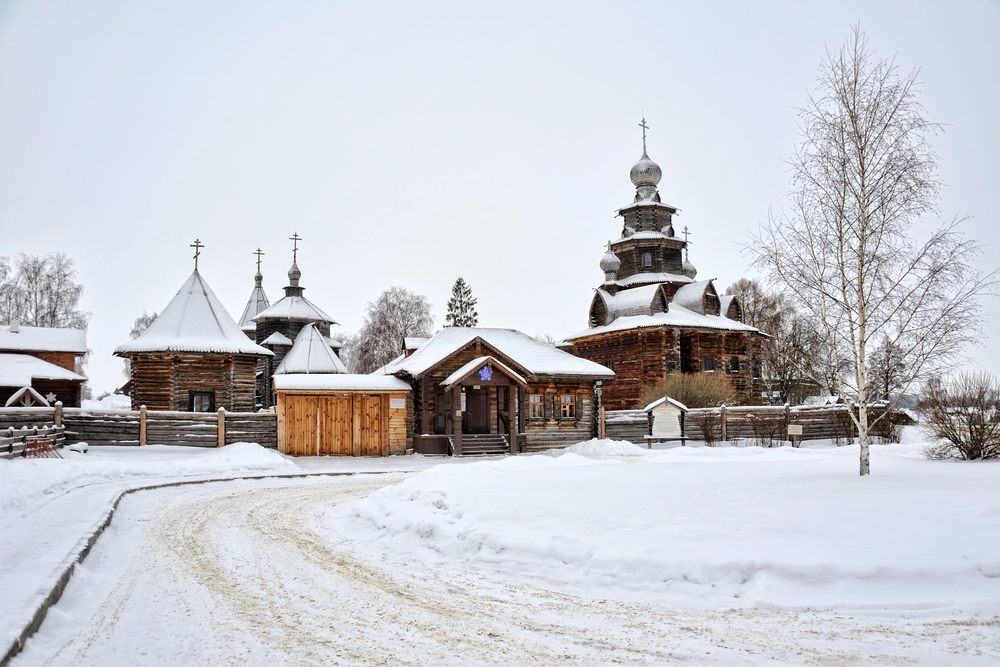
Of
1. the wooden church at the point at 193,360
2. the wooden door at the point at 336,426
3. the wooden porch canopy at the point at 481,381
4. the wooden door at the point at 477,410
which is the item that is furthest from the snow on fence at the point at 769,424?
the wooden church at the point at 193,360

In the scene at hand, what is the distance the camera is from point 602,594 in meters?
7.07

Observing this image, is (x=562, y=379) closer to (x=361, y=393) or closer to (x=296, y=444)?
(x=361, y=393)

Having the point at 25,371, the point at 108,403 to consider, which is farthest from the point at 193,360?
the point at 108,403

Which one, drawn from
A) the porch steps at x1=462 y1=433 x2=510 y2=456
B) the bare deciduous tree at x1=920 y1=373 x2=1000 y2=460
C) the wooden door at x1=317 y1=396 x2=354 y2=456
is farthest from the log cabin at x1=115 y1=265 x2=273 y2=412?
the bare deciduous tree at x1=920 y1=373 x2=1000 y2=460

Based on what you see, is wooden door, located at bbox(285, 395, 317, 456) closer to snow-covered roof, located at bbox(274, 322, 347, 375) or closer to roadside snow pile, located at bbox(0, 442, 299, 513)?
roadside snow pile, located at bbox(0, 442, 299, 513)

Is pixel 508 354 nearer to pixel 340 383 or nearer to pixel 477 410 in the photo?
pixel 477 410

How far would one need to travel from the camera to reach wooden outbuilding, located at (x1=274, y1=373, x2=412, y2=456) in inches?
1060

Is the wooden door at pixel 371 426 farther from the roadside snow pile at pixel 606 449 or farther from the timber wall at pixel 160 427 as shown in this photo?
the roadside snow pile at pixel 606 449

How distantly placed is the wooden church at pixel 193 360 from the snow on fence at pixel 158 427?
525cm

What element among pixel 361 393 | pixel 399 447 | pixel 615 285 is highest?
pixel 615 285

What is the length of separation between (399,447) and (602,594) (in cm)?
2198

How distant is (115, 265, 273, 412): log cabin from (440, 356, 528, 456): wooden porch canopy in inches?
359

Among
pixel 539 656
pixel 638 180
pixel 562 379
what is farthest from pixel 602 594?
pixel 638 180

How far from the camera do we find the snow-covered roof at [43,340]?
117ft
